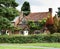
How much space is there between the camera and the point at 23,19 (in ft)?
306

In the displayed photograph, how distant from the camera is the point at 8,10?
54.4m

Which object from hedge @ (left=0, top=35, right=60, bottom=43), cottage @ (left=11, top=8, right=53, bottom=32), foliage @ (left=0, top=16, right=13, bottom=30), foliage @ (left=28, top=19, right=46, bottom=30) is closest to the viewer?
foliage @ (left=0, top=16, right=13, bottom=30)

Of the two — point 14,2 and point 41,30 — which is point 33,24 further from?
point 14,2

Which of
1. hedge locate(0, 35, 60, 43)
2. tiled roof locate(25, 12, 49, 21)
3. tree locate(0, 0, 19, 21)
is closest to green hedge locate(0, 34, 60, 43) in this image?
hedge locate(0, 35, 60, 43)

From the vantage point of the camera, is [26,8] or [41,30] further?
[26,8]

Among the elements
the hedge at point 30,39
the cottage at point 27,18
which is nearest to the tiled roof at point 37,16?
the cottage at point 27,18

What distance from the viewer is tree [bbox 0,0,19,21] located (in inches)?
2140

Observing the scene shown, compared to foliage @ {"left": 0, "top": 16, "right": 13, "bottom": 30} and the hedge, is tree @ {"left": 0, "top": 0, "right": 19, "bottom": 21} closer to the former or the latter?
foliage @ {"left": 0, "top": 16, "right": 13, "bottom": 30}

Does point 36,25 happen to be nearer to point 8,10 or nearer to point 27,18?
point 27,18

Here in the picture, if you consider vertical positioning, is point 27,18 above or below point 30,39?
above

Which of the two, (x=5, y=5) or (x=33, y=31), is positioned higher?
(x=5, y=5)

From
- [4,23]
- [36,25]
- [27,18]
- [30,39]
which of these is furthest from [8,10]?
[27,18]

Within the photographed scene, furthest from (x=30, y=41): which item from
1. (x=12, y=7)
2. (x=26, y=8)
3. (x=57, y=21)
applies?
(x=26, y=8)

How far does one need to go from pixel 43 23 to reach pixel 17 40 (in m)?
26.2
